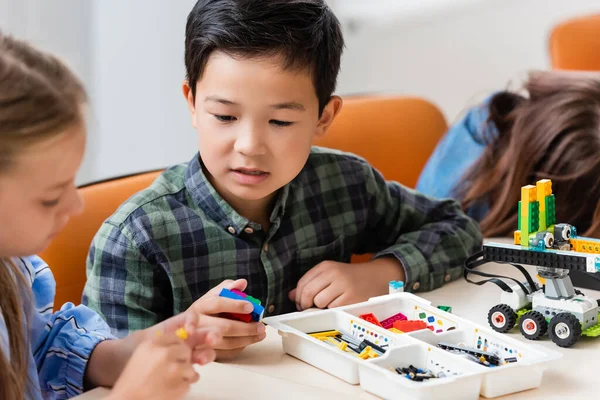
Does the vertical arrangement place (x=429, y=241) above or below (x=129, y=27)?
below

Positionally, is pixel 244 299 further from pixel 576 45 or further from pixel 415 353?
pixel 576 45

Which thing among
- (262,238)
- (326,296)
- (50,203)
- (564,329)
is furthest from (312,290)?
(50,203)

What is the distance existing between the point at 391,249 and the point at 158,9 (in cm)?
125

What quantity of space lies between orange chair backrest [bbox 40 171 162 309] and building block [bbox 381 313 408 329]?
1.54 ft

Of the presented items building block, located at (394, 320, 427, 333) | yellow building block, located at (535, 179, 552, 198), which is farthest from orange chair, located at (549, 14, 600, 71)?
building block, located at (394, 320, 427, 333)

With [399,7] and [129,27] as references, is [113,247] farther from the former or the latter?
[399,7]

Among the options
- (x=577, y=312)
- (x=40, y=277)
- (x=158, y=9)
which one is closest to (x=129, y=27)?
(x=158, y=9)

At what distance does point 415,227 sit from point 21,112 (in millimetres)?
792

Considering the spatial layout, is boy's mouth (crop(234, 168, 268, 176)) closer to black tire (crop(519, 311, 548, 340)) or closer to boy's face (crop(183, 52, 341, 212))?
boy's face (crop(183, 52, 341, 212))

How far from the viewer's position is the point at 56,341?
92 centimetres

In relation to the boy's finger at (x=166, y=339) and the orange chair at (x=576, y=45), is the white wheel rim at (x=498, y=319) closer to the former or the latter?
the boy's finger at (x=166, y=339)

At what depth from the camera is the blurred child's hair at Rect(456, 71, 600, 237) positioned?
58.5 inches

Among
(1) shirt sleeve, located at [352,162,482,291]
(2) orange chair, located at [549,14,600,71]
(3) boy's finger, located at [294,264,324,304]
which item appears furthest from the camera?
(2) orange chair, located at [549,14,600,71]

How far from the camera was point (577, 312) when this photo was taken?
96cm
